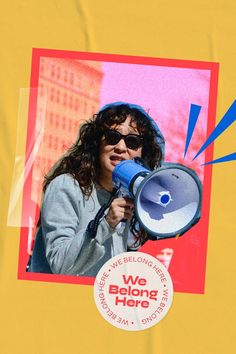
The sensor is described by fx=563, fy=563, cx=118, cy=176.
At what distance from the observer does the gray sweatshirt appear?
5.39 feet

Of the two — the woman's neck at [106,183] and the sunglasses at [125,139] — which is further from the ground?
the sunglasses at [125,139]

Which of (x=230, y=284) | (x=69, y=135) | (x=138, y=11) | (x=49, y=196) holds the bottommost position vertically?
(x=230, y=284)

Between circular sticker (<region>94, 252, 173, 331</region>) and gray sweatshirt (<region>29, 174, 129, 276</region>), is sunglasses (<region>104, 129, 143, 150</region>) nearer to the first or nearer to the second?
gray sweatshirt (<region>29, 174, 129, 276</region>)

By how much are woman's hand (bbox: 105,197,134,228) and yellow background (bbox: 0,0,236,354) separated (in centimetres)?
22

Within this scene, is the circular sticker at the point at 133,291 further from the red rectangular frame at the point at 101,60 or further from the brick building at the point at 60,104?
the brick building at the point at 60,104

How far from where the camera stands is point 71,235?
164 centimetres

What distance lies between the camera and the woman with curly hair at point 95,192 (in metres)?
1.65

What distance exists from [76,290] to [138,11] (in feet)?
2.78

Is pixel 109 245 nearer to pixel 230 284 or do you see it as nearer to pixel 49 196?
pixel 49 196

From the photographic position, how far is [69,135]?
65.4 inches

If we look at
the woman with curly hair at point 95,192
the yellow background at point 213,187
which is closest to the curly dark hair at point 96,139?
the woman with curly hair at point 95,192

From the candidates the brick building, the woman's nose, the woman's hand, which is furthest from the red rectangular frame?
the woman's nose

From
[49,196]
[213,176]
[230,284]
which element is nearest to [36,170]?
[49,196]

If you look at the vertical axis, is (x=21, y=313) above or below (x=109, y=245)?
below
